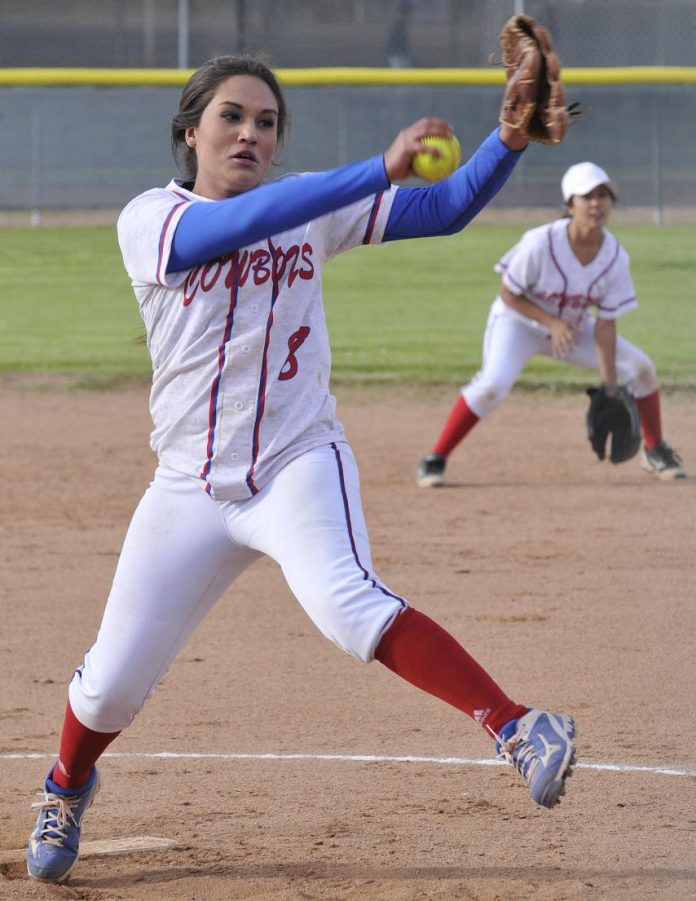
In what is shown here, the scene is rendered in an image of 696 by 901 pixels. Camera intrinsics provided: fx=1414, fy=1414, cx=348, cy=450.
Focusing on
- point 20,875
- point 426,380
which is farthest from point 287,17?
point 20,875

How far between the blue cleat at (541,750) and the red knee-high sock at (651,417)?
4.68 meters

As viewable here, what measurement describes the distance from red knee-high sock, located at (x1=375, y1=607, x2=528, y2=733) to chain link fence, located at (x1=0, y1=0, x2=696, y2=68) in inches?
621

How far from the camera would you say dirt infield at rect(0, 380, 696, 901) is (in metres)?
2.98

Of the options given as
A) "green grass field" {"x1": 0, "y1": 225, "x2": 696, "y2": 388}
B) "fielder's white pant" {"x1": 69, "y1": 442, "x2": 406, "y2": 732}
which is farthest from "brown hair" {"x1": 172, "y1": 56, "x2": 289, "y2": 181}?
"green grass field" {"x1": 0, "y1": 225, "x2": 696, "y2": 388}

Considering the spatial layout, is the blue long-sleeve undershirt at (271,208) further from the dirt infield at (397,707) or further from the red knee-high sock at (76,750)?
the dirt infield at (397,707)

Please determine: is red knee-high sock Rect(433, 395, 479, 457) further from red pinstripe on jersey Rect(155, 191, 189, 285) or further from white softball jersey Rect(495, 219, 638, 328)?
red pinstripe on jersey Rect(155, 191, 189, 285)

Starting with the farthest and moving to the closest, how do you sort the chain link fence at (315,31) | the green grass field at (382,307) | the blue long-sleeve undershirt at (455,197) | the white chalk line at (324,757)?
the chain link fence at (315,31) → the green grass field at (382,307) → the white chalk line at (324,757) → the blue long-sleeve undershirt at (455,197)

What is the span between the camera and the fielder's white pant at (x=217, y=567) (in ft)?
8.59

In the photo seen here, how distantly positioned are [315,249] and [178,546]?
65 cm

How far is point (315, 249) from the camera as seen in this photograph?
2807 millimetres

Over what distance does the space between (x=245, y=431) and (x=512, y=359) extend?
4425mm

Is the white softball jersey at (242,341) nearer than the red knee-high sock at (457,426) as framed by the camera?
Yes

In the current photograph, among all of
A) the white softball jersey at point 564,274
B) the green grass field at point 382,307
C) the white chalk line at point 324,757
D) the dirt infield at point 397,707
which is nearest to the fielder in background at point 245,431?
the dirt infield at point 397,707

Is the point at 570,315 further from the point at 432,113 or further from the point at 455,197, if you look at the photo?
the point at 432,113
